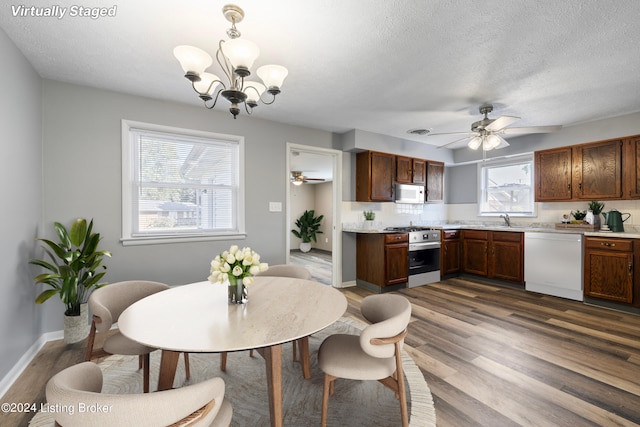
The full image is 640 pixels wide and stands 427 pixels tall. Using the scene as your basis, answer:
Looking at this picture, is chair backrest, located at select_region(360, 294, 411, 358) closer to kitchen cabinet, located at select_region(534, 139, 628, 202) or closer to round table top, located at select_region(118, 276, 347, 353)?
round table top, located at select_region(118, 276, 347, 353)

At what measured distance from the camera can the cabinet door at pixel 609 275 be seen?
3.34 m

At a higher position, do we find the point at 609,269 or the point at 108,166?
the point at 108,166

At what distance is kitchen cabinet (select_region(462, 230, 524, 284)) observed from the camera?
14.2 feet

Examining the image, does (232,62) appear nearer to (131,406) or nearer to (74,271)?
(131,406)

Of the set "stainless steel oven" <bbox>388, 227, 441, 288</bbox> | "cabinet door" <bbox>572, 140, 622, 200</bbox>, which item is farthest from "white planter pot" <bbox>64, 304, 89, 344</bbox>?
"cabinet door" <bbox>572, 140, 622, 200</bbox>

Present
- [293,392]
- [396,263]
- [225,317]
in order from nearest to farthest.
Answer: [225,317]
[293,392]
[396,263]

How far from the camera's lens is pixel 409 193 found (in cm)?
495

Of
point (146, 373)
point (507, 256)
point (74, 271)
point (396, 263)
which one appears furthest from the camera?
point (507, 256)

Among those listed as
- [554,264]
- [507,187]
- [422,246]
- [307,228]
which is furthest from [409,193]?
[307,228]

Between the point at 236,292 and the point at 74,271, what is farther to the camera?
the point at 74,271

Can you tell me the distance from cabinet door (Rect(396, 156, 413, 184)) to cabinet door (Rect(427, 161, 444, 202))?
0.56 m

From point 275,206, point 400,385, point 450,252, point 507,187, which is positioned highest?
point 507,187

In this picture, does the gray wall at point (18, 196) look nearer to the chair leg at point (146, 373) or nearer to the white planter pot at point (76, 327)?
the white planter pot at point (76, 327)

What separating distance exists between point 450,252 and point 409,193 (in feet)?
4.25
